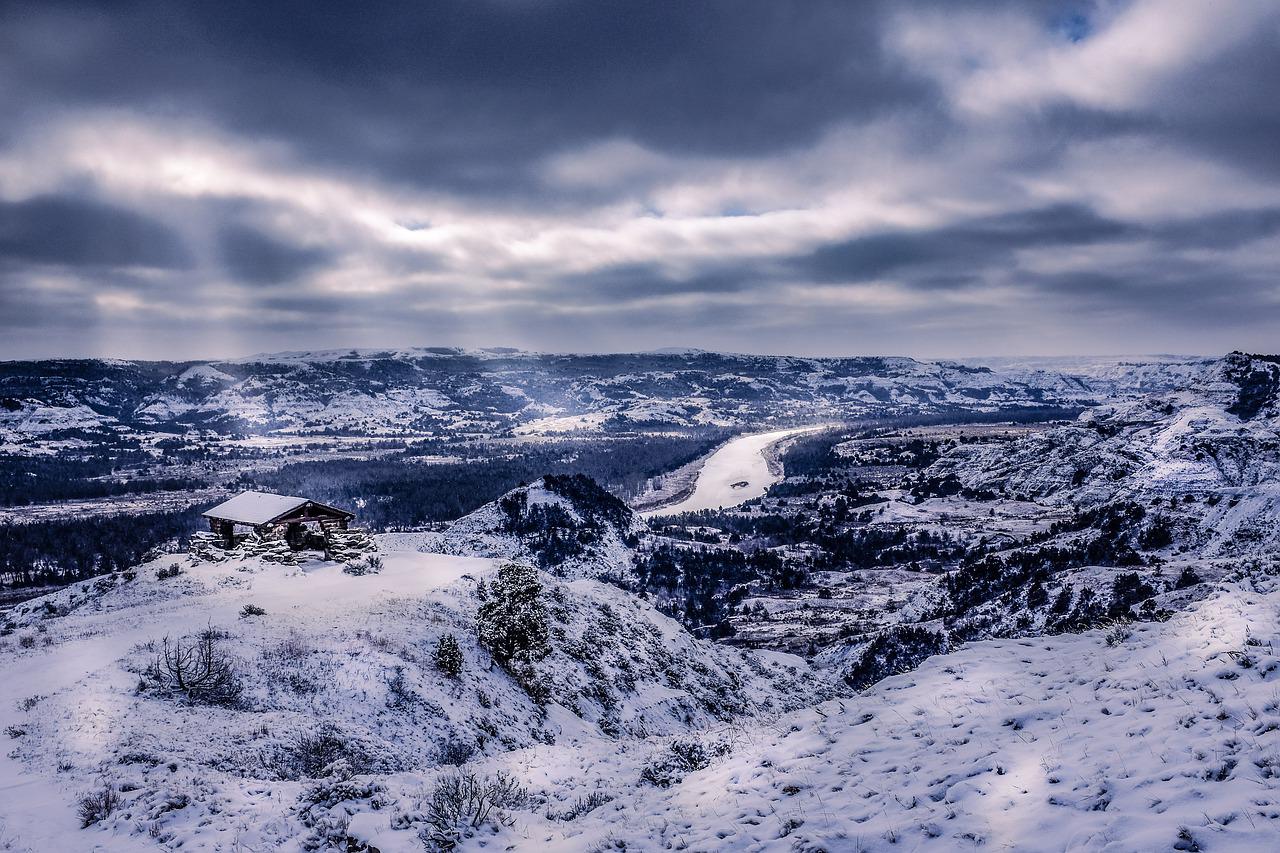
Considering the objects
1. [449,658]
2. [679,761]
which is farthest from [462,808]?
[449,658]

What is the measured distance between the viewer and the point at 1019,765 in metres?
12.0

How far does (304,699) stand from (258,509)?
38367 mm

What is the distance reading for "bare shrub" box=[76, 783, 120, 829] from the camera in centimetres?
1355

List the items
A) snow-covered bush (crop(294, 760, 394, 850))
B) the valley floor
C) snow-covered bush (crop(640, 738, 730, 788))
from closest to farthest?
the valley floor < snow-covered bush (crop(294, 760, 394, 850)) < snow-covered bush (crop(640, 738, 730, 788))

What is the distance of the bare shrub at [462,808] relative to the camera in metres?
13.2

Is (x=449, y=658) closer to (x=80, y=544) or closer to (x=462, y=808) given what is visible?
(x=462, y=808)

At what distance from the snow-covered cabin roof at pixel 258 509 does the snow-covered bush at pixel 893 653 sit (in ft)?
169

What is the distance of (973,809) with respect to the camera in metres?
10.9

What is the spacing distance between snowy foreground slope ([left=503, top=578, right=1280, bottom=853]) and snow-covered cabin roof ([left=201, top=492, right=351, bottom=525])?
153 feet

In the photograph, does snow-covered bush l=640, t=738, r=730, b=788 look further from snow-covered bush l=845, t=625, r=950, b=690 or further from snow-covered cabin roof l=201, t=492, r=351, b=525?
snow-covered cabin roof l=201, t=492, r=351, b=525

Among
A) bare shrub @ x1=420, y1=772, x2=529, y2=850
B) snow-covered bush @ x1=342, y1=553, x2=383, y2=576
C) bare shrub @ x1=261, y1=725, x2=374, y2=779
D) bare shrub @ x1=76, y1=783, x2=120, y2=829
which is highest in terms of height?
bare shrub @ x1=76, y1=783, x2=120, y2=829

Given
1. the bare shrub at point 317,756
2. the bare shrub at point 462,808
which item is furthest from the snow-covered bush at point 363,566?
the bare shrub at point 462,808

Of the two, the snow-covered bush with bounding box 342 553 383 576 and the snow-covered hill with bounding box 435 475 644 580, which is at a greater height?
the snow-covered bush with bounding box 342 553 383 576

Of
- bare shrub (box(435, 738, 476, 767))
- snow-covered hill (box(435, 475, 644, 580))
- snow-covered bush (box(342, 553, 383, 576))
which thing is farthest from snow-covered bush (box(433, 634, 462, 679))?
snow-covered hill (box(435, 475, 644, 580))
